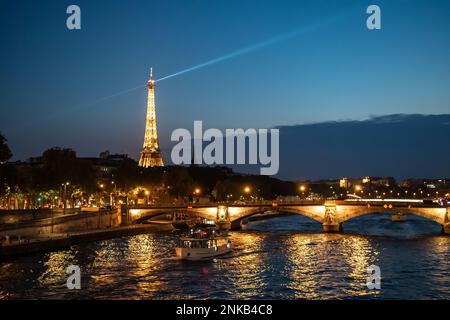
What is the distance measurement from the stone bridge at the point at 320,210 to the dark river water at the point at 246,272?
8086 millimetres

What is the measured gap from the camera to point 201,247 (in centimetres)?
3856

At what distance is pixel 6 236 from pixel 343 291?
23149 mm

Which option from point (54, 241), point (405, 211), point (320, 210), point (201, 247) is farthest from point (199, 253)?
point (405, 211)

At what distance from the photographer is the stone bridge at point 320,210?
5516 cm

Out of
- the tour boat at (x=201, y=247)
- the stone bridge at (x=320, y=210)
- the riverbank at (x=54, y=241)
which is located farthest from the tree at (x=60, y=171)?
the tour boat at (x=201, y=247)

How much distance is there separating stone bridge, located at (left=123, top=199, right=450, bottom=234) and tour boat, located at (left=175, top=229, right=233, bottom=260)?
21.3m

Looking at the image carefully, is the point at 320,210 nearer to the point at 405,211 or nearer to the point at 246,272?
the point at 405,211

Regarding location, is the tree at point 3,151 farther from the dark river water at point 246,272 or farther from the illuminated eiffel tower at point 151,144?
the illuminated eiffel tower at point 151,144

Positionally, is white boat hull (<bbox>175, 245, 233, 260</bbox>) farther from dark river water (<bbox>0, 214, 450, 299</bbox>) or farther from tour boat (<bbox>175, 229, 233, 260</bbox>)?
dark river water (<bbox>0, 214, 450, 299</bbox>)

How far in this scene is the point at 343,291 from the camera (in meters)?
26.3

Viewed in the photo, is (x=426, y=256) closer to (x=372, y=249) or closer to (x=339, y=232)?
(x=372, y=249)

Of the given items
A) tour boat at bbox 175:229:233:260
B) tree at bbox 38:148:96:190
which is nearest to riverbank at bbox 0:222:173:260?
tree at bbox 38:148:96:190
